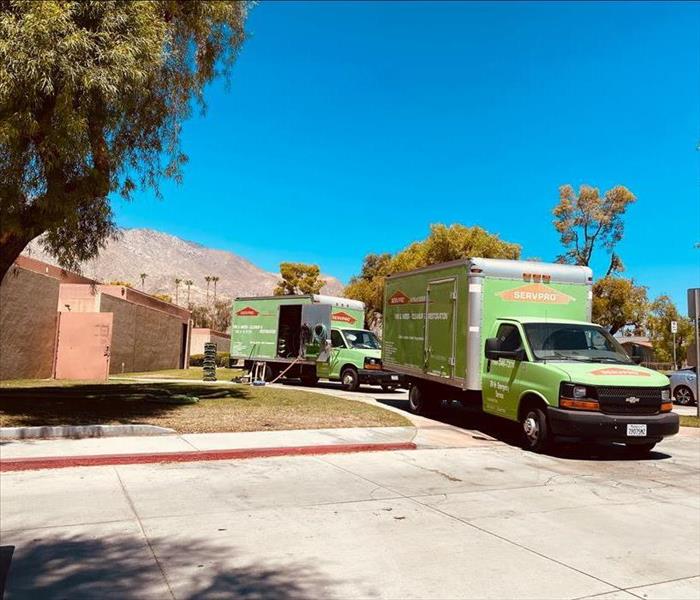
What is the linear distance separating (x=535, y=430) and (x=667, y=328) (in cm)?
4471

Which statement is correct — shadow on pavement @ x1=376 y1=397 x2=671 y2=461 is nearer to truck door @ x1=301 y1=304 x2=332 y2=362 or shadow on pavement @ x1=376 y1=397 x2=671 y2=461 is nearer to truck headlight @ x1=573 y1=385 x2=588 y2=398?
truck headlight @ x1=573 y1=385 x2=588 y2=398

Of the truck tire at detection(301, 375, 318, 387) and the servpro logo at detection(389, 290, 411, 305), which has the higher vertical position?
the servpro logo at detection(389, 290, 411, 305)

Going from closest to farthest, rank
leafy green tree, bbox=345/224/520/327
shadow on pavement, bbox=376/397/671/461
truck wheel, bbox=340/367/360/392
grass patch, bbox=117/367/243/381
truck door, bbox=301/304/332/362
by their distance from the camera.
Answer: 1. shadow on pavement, bbox=376/397/671/461
2. truck wheel, bbox=340/367/360/392
3. truck door, bbox=301/304/332/362
4. grass patch, bbox=117/367/243/381
5. leafy green tree, bbox=345/224/520/327

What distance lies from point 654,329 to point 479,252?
76.8ft

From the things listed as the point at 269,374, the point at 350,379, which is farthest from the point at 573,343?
the point at 269,374

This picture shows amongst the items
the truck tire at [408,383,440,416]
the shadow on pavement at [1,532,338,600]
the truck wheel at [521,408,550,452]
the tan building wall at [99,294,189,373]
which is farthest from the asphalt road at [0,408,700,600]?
the tan building wall at [99,294,189,373]

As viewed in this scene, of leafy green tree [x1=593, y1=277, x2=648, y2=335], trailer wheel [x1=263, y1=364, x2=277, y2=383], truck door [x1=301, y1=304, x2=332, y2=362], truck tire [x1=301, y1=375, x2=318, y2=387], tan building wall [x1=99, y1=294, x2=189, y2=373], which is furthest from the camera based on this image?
leafy green tree [x1=593, y1=277, x2=648, y2=335]

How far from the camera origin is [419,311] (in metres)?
13.5

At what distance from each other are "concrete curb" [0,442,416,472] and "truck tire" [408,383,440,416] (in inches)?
160

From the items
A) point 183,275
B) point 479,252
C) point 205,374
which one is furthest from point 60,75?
point 183,275

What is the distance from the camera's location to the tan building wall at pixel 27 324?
18250 millimetres

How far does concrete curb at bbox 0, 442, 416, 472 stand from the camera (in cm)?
759

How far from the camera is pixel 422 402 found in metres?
14.1

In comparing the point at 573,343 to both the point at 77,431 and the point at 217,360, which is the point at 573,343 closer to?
the point at 77,431
